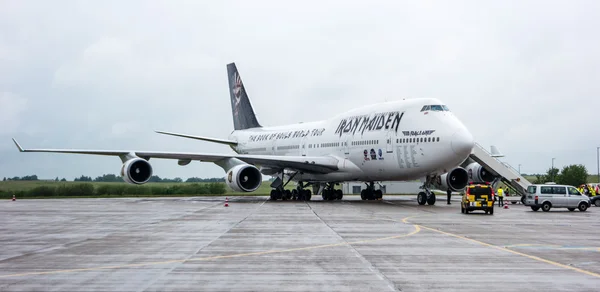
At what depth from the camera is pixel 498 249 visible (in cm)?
1443

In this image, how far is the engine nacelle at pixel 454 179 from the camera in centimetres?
3784

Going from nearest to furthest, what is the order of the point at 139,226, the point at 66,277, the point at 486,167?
the point at 66,277 < the point at 139,226 < the point at 486,167

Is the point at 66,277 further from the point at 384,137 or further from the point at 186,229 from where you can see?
the point at 384,137

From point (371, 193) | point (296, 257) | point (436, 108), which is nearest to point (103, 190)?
point (371, 193)

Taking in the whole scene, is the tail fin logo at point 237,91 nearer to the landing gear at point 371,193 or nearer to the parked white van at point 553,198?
the landing gear at point 371,193

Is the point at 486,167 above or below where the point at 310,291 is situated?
above

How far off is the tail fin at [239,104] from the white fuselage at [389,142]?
1073cm

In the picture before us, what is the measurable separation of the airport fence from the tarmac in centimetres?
3396

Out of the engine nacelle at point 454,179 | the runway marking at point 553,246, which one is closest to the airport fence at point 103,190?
the engine nacelle at point 454,179

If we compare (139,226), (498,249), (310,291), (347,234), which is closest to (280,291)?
(310,291)

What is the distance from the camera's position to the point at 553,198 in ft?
109

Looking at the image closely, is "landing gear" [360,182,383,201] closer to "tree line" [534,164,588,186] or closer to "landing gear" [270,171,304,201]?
"landing gear" [270,171,304,201]

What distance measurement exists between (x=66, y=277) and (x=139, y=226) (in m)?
10.6

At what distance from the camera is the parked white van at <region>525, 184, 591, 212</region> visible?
33031 millimetres
